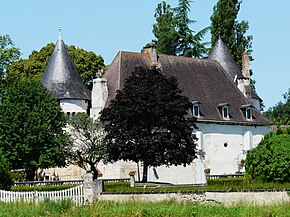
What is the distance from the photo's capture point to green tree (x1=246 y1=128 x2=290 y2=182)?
102 feet

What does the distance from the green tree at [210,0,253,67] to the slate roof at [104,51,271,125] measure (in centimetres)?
742

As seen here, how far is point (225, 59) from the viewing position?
6619cm

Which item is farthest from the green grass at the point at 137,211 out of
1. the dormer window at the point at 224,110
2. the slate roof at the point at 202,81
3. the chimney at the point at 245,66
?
the chimney at the point at 245,66

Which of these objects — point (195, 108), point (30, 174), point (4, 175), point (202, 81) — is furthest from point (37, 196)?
point (202, 81)

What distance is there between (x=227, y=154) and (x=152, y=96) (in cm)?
1673

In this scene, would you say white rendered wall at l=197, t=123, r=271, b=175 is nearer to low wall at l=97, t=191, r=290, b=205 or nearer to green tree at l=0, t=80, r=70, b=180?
green tree at l=0, t=80, r=70, b=180

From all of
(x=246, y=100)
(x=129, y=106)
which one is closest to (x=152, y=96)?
(x=129, y=106)

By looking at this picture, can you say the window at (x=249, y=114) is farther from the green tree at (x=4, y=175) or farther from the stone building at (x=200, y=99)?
the green tree at (x=4, y=175)

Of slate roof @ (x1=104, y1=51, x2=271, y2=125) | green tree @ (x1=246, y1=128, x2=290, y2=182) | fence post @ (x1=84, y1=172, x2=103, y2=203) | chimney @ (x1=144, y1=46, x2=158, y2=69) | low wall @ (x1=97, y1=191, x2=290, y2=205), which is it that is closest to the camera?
low wall @ (x1=97, y1=191, x2=290, y2=205)

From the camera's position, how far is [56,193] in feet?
104

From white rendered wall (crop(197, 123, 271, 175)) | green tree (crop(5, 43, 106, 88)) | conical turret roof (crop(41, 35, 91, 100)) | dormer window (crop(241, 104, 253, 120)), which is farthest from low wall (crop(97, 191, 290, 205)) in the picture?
green tree (crop(5, 43, 106, 88))

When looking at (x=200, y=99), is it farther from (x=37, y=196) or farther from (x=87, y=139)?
(x=37, y=196)

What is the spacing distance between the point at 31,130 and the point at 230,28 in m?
28.9

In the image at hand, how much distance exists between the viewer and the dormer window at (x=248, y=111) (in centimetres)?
6188
